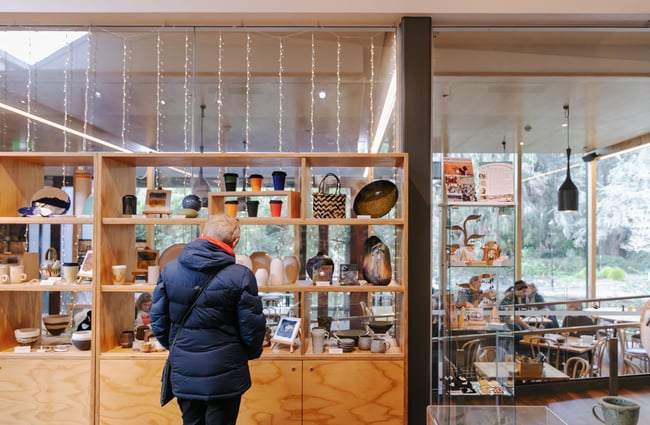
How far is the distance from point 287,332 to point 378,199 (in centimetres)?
111

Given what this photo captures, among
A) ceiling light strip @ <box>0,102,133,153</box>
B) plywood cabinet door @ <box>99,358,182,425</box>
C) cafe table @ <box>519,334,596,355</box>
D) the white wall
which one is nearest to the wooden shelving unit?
plywood cabinet door @ <box>99,358,182,425</box>

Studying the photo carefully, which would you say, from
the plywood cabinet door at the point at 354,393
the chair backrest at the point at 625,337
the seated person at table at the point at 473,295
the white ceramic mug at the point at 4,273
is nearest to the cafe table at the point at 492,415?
the plywood cabinet door at the point at 354,393

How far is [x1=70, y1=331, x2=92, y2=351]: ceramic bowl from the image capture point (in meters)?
2.96

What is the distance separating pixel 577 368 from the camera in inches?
194

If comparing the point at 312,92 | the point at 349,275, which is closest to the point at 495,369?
the point at 349,275

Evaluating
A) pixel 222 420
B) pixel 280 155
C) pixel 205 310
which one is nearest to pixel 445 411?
pixel 222 420

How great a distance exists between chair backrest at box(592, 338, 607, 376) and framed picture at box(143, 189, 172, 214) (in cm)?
473

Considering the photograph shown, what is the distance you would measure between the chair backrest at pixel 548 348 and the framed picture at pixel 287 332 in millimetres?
3138

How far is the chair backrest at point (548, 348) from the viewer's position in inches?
194

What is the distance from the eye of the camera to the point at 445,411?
2.16 m

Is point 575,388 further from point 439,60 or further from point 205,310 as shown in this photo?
point 205,310

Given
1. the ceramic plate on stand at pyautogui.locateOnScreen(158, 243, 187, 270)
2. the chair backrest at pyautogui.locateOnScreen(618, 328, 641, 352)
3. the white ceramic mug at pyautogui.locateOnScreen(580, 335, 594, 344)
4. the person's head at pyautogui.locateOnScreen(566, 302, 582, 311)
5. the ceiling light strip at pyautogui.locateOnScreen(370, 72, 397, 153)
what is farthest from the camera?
the person's head at pyautogui.locateOnScreen(566, 302, 582, 311)

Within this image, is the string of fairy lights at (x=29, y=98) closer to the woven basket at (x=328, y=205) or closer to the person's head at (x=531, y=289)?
the woven basket at (x=328, y=205)

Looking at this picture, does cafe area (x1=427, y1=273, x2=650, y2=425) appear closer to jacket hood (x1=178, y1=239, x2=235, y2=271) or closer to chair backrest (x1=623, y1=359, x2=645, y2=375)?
chair backrest (x1=623, y1=359, x2=645, y2=375)
